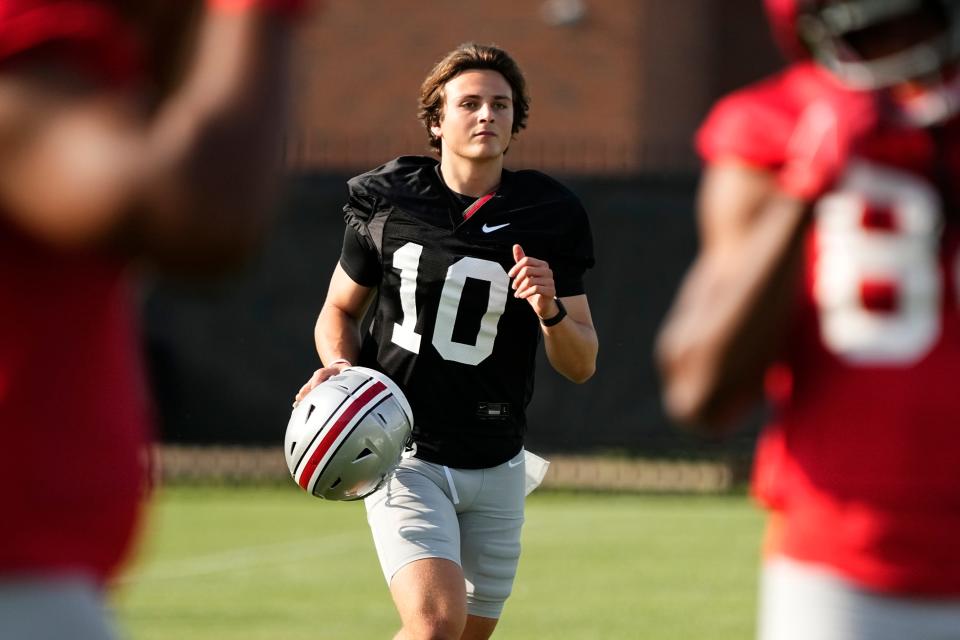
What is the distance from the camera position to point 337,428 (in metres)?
5.75

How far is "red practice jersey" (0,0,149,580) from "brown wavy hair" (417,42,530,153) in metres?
4.23

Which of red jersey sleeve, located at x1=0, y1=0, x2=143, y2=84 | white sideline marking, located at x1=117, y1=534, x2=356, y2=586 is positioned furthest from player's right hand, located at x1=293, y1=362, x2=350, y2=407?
white sideline marking, located at x1=117, y1=534, x2=356, y2=586

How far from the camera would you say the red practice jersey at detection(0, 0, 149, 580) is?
2.22 meters

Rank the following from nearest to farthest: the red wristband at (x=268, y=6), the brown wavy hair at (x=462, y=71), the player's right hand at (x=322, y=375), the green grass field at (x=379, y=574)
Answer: the red wristband at (x=268, y=6), the player's right hand at (x=322, y=375), the brown wavy hair at (x=462, y=71), the green grass field at (x=379, y=574)

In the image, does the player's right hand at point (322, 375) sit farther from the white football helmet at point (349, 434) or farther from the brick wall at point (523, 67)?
the brick wall at point (523, 67)

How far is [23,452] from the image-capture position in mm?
2250

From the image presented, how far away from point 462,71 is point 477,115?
8.4 inches

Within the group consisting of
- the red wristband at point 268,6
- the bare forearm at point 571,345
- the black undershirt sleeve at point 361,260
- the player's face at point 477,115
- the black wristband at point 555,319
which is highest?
the red wristband at point 268,6

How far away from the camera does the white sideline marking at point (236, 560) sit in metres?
11.2

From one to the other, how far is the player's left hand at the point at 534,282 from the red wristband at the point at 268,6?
3560 millimetres

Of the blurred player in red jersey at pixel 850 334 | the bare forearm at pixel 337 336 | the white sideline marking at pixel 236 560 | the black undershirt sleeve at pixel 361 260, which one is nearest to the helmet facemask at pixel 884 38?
the blurred player in red jersey at pixel 850 334

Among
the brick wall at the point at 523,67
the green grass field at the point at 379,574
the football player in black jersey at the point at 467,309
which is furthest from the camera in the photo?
the brick wall at the point at 523,67

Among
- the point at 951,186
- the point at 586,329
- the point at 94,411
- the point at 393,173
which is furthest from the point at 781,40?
the point at 393,173

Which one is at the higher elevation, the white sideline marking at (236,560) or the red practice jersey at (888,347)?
the red practice jersey at (888,347)
